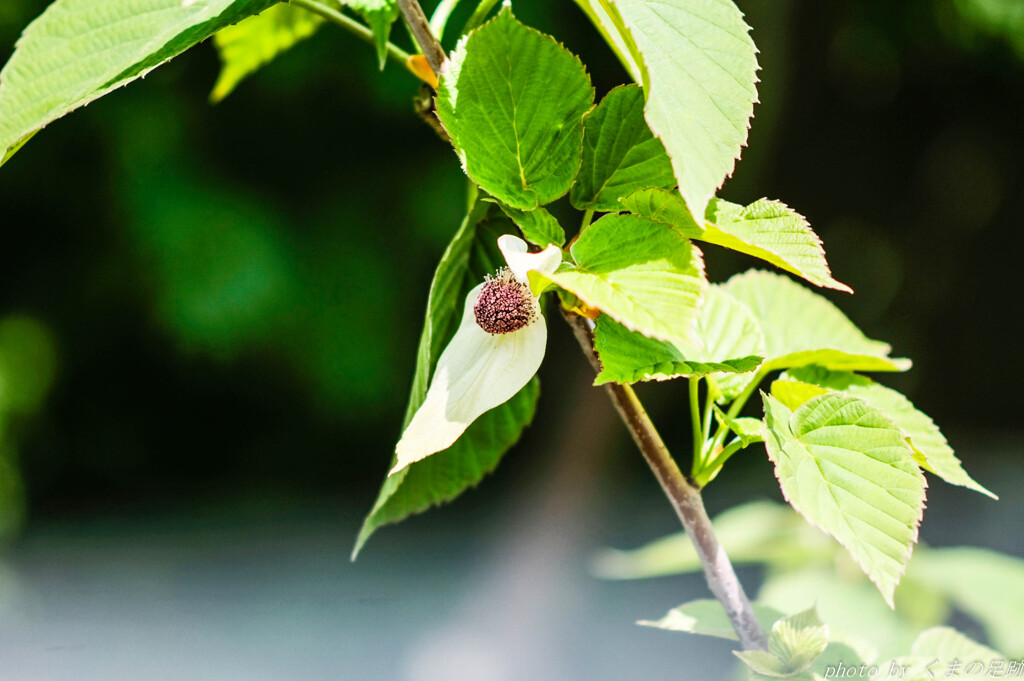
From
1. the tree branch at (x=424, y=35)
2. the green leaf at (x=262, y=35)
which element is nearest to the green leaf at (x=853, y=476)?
the tree branch at (x=424, y=35)

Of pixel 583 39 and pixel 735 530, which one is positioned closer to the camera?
pixel 735 530

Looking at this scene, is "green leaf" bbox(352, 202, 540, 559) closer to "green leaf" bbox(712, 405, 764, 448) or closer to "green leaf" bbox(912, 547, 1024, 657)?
"green leaf" bbox(712, 405, 764, 448)

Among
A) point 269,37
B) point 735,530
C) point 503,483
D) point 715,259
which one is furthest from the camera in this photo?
point 503,483

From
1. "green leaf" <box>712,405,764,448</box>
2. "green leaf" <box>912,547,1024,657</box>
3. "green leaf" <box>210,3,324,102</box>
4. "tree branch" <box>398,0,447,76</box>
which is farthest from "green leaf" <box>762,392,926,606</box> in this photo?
"green leaf" <box>912,547,1024,657</box>

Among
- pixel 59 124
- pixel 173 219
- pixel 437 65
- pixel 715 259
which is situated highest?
pixel 437 65

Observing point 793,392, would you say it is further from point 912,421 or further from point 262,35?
point 262,35

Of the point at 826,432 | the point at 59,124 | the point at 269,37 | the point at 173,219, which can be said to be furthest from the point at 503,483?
the point at 826,432

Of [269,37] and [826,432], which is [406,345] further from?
[826,432]

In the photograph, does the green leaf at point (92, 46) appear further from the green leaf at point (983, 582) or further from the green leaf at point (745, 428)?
the green leaf at point (983, 582)
